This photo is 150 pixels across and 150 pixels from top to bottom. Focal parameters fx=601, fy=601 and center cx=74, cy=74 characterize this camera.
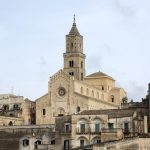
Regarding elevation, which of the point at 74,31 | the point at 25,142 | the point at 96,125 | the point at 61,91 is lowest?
the point at 25,142

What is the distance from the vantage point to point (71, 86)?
10306 cm

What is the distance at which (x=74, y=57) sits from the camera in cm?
11325

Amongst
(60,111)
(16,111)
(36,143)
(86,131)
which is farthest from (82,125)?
(16,111)

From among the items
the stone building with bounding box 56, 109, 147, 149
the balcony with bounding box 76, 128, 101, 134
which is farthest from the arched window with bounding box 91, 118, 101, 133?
the balcony with bounding box 76, 128, 101, 134

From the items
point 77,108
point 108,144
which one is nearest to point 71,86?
point 77,108

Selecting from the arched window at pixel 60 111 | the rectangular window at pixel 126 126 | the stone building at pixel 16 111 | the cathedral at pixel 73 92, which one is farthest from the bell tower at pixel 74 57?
the rectangular window at pixel 126 126

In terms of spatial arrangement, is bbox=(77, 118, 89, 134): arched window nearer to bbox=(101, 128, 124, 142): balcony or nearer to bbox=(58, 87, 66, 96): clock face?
bbox=(101, 128, 124, 142): balcony

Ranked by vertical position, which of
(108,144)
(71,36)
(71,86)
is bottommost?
(108,144)

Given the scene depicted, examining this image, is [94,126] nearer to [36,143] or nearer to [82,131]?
[82,131]

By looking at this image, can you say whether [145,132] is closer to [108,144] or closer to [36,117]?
[108,144]

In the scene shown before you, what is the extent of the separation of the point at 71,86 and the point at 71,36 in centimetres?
1404

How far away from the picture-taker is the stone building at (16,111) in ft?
336

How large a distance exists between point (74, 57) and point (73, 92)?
12.5 metres

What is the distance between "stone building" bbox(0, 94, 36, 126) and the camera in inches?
4033
